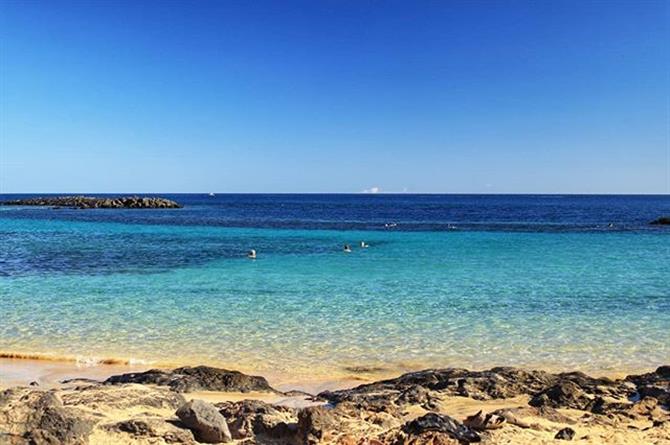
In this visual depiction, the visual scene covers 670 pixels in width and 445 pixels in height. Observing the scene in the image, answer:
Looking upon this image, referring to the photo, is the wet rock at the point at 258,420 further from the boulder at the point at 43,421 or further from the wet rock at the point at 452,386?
the boulder at the point at 43,421

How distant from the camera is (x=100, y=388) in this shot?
→ 7656mm

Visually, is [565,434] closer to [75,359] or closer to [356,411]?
[356,411]

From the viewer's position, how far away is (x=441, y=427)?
6.29m

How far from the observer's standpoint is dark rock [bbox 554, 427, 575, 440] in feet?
21.2

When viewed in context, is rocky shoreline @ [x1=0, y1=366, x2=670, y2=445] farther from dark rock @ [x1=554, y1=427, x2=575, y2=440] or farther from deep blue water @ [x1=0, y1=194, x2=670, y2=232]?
deep blue water @ [x1=0, y1=194, x2=670, y2=232]

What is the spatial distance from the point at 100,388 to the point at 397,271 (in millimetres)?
16147

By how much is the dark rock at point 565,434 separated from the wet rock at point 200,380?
4319 mm

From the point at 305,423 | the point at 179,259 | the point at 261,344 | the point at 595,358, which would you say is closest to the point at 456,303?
the point at 595,358

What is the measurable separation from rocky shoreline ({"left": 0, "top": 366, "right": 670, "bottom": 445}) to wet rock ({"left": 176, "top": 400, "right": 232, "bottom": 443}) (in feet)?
0.04

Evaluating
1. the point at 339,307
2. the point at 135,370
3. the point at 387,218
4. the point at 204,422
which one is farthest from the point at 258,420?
the point at 387,218

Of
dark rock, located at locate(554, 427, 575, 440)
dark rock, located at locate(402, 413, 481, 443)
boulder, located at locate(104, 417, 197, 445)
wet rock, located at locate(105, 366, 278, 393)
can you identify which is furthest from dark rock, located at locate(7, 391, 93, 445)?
dark rock, located at locate(554, 427, 575, 440)

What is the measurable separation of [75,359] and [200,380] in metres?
3.56

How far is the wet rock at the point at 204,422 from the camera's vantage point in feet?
20.1

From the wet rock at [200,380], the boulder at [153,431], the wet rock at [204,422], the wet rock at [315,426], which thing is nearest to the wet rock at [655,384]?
the wet rock at [315,426]
